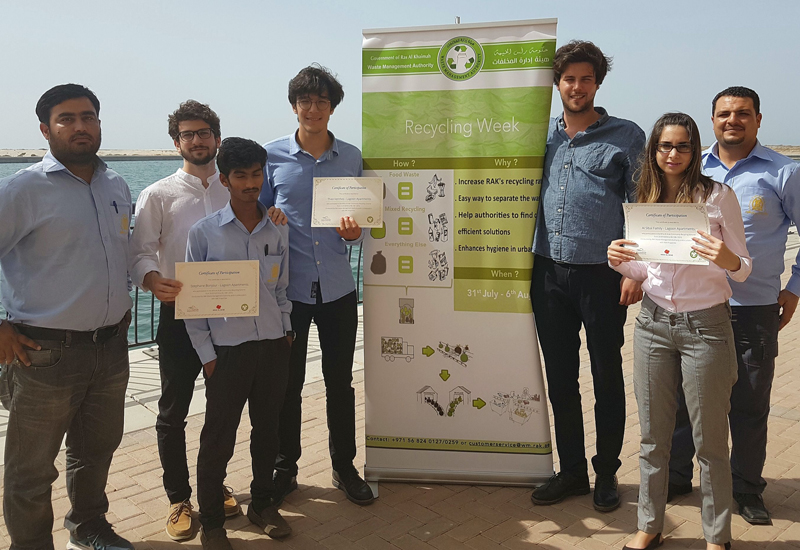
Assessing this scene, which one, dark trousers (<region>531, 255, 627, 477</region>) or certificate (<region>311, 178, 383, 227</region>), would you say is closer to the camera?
certificate (<region>311, 178, 383, 227</region>)

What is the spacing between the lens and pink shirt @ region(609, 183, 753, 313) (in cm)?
297

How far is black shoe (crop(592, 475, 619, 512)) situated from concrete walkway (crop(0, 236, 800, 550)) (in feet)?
0.15

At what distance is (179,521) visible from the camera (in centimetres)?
349

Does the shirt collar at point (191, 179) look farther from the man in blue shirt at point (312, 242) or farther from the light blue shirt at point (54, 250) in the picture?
the light blue shirt at point (54, 250)

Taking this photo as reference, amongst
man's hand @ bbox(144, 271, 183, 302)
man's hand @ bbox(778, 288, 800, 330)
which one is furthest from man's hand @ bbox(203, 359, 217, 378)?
man's hand @ bbox(778, 288, 800, 330)

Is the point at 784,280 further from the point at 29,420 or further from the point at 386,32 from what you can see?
the point at 29,420

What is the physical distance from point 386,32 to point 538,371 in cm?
221

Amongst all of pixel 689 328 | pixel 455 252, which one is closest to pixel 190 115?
pixel 455 252

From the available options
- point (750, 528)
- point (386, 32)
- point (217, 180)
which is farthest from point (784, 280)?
point (217, 180)

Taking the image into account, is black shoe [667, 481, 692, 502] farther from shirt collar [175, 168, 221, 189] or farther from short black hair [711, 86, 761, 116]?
shirt collar [175, 168, 221, 189]

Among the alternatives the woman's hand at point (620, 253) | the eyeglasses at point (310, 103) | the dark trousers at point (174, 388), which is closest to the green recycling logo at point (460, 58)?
the eyeglasses at point (310, 103)

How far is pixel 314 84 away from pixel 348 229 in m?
0.81

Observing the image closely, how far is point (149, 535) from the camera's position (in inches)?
137

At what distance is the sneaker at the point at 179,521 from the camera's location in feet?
11.3
